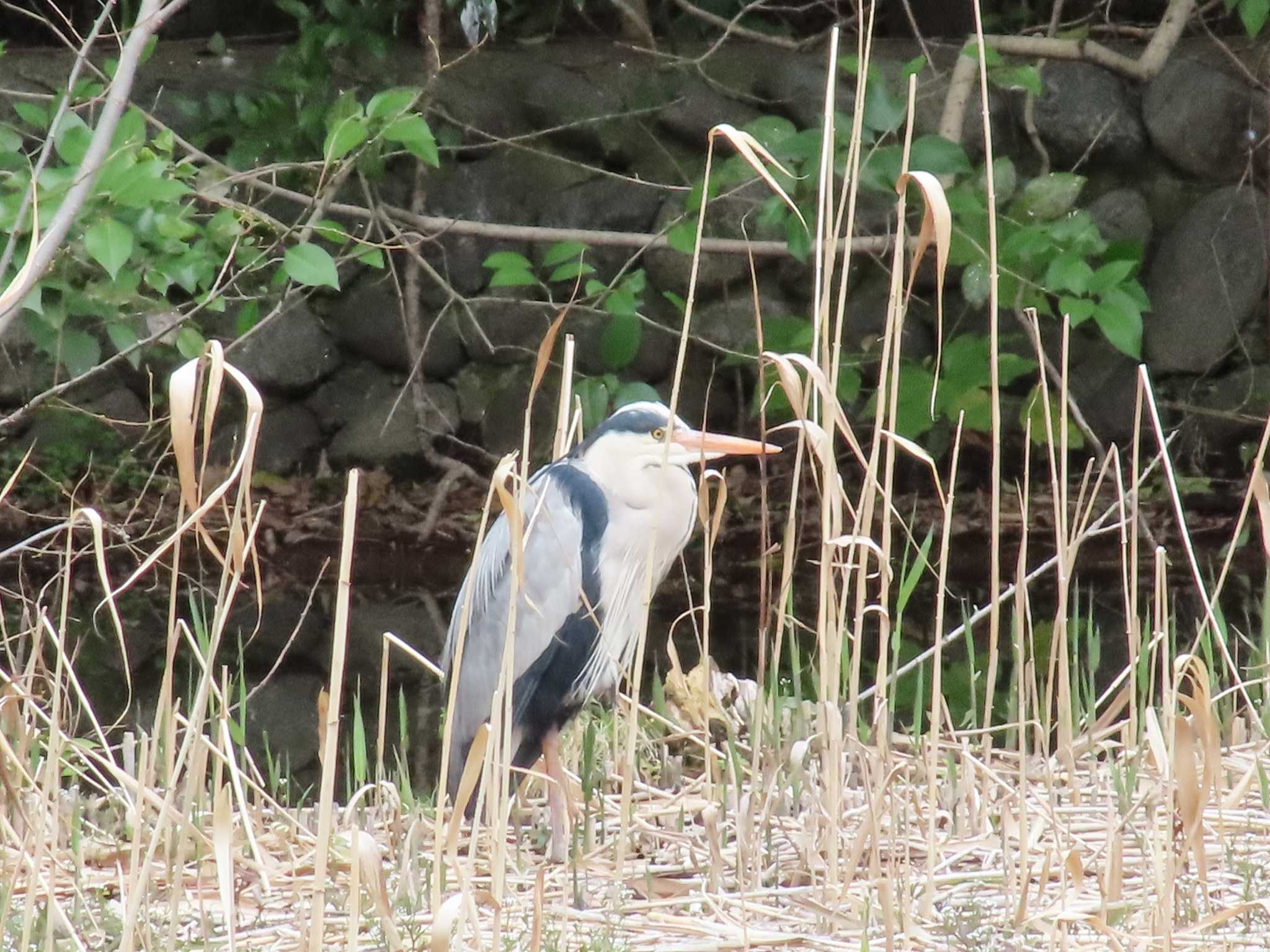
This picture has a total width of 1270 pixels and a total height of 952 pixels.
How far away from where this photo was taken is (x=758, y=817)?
2.21 m

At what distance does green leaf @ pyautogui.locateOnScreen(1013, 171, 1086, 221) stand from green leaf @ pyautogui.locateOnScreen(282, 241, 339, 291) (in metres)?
2.60

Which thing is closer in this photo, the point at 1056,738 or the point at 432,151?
the point at 1056,738

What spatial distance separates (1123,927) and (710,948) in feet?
1.43

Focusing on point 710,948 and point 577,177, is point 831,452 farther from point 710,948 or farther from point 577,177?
point 577,177

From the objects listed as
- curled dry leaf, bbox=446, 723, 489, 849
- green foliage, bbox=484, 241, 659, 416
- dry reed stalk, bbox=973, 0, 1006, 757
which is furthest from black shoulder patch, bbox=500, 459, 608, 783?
green foliage, bbox=484, 241, 659, 416

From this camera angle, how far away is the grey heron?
8.96ft

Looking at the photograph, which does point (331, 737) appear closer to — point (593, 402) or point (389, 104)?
point (389, 104)

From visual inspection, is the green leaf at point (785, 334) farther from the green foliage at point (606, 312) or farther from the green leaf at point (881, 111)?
the green leaf at point (881, 111)

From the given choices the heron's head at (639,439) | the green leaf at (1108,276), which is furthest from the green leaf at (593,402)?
the heron's head at (639,439)

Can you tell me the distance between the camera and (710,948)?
5.60 ft

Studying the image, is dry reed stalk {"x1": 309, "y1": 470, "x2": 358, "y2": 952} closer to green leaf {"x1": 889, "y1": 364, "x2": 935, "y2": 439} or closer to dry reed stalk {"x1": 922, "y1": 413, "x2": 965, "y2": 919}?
dry reed stalk {"x1": 922, "y1": 413, "x2": 965, "y2": 919}

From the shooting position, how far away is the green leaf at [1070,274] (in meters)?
4.48

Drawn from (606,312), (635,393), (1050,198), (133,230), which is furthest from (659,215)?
(133,230)

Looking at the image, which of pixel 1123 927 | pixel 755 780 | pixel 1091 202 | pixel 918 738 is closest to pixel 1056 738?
pixel 918 738
